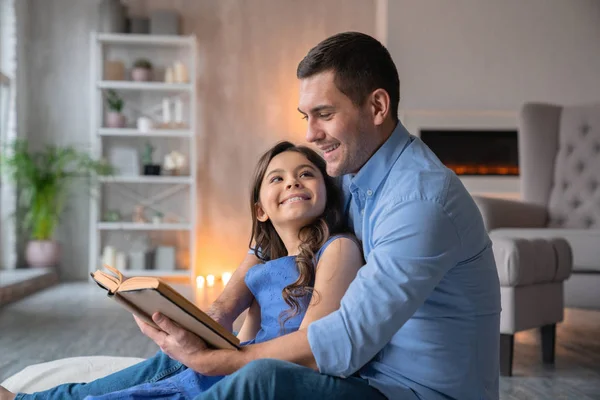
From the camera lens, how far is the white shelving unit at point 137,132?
616 cm

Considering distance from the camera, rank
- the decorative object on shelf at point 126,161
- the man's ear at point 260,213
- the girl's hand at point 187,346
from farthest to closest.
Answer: the decorative object on shelf at point 126,161
the man's ear at point 260,213
the girl's hand at point 187,346

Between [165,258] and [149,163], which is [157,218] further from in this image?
[149,163]

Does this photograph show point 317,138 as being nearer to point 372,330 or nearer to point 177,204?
point 372,330

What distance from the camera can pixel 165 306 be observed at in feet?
3.92

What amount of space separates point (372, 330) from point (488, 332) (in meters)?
0.27

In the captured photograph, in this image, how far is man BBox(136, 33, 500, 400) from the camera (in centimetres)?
114

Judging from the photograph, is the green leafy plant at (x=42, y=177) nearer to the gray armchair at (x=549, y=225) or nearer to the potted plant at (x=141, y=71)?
the potted plant at (x=141, y=71)

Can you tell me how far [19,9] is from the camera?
20.4ft

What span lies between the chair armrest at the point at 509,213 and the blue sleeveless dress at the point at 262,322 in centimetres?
216

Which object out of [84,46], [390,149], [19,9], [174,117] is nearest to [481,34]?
[174,117]

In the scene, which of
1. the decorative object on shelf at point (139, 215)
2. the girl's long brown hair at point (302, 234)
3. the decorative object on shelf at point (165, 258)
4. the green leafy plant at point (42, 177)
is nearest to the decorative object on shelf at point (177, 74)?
the green leafy plant at point (42, 177)

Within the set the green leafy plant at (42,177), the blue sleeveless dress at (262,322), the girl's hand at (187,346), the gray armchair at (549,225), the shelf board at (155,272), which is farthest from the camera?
the shelf board at (155,272)

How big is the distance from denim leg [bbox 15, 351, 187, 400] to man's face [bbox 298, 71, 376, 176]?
0.58 metres

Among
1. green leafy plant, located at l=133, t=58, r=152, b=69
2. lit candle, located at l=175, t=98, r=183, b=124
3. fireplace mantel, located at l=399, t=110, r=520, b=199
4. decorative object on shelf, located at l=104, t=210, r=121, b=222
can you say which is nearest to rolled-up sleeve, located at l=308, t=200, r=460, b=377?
fireplace mantel, located at l=399, t=110, r=520, b=199
